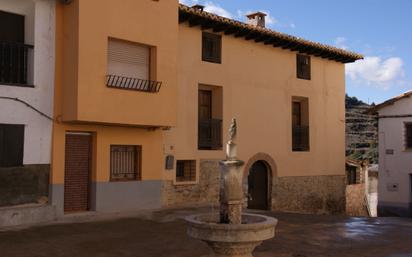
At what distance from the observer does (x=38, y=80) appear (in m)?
12.1

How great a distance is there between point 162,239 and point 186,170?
5.88 metres

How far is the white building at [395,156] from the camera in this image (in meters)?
20.2

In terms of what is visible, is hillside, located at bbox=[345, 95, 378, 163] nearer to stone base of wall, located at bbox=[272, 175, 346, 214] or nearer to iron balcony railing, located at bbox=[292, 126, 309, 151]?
stone base of wall, located at bbox=[272, 175, 346, 214]

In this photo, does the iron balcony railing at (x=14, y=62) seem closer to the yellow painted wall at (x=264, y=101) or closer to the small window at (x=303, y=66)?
the yellow painted wall at (x=264, y=101)

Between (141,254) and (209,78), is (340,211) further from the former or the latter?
(141,254)

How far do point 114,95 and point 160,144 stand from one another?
260 centimetres

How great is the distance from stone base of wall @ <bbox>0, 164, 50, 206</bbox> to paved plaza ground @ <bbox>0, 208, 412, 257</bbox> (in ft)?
3.11

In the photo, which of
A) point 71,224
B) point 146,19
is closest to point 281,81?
point 146,19

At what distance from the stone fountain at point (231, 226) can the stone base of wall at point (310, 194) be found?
11.6m

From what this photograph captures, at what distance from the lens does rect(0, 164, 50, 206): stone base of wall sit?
1141cm

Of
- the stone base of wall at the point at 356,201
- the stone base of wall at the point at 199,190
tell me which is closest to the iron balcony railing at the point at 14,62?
the stone base of wall at the point at 199,190

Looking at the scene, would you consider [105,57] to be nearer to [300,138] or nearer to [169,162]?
[169,162]

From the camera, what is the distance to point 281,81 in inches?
741

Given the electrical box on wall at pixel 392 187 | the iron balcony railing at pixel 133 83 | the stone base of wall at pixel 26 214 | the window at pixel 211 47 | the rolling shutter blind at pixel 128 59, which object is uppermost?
the window at pixel 211 47
